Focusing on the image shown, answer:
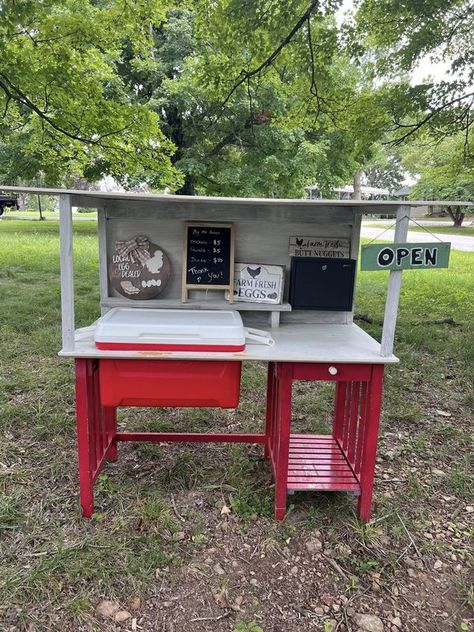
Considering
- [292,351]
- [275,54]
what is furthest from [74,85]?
[292,351]

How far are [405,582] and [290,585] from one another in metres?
0.49

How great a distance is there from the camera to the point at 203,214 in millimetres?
2588

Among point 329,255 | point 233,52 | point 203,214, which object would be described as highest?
point 233,52

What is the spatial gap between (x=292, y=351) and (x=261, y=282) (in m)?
0.56

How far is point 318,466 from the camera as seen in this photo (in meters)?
2.62

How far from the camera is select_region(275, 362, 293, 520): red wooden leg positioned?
2234 mm

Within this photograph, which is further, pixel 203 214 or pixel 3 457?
pixel 3 457

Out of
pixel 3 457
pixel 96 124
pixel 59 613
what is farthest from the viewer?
pixel 96 124

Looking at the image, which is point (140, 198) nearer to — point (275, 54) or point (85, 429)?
point (85, 429)

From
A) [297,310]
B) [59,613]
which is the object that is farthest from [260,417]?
[59,613]

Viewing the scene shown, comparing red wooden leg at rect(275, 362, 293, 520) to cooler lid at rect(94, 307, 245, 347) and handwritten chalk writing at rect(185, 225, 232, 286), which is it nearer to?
cooler lid at rect(94, 307, 245, 347)

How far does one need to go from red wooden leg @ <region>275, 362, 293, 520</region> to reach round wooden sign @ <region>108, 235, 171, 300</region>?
83 cm

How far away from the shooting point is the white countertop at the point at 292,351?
6.84 ft

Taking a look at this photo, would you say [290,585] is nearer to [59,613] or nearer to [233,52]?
[59,613]
